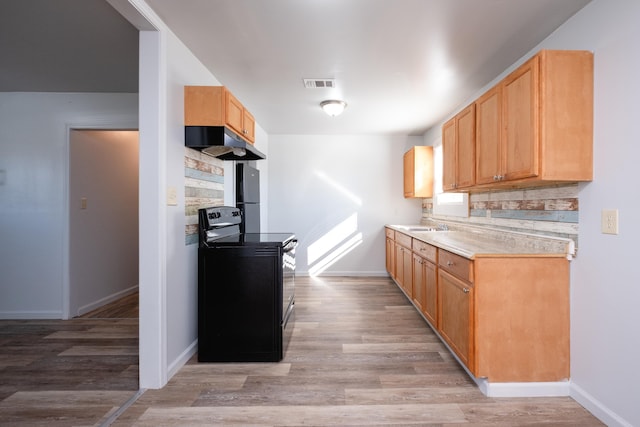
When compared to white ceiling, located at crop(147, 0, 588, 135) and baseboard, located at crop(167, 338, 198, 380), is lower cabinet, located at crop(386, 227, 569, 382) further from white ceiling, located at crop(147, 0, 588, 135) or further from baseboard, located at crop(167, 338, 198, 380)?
baseboard, located at crop(167, 338, 198, 380)

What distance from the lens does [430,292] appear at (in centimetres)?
285

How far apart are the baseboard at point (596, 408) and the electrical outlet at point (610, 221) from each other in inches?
38.4

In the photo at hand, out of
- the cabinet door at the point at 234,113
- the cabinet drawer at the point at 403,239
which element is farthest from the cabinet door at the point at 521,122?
the cabinet door at the point at 234,113

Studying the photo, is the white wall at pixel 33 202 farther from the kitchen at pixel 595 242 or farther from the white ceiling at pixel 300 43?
the kitchen at pixel 595 242

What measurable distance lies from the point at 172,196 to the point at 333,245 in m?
3.41

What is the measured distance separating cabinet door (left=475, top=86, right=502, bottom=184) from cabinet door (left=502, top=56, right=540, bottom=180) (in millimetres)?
80

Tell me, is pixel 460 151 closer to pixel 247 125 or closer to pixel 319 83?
pixel 319 83

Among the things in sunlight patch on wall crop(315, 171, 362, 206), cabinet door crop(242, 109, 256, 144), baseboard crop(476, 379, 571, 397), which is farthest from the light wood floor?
sunlight patch on wall crop(315, 171, 362, 206)

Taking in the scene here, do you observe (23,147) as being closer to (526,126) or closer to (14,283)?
(14,283)

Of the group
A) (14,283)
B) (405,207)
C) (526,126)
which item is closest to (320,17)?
(526,126)

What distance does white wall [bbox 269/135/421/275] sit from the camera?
17.2 feet

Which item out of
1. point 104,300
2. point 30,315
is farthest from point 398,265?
point 30,315

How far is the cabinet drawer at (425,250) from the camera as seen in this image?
2.78m

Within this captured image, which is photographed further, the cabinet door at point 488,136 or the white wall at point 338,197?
the white wall at point 338,197
